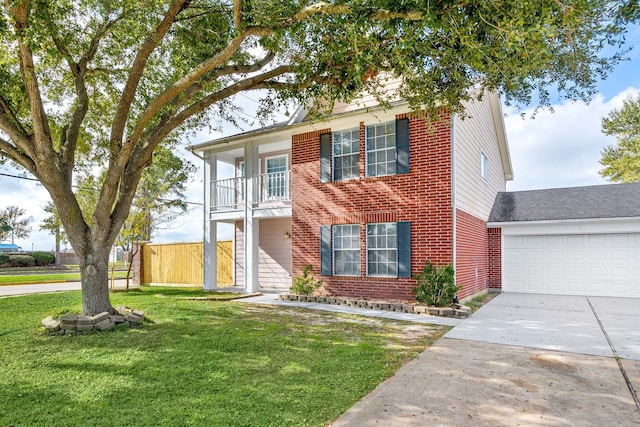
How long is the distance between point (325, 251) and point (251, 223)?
304cm

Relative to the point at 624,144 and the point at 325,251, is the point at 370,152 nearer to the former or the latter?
the point at 325,251

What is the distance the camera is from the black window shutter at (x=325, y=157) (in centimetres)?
1140

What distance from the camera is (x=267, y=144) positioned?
1361cm

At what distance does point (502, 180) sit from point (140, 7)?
16137mm

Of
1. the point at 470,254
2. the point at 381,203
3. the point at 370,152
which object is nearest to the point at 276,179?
the point at 370,152

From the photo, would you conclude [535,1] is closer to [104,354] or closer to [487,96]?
[104,354]

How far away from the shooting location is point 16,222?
123 ft

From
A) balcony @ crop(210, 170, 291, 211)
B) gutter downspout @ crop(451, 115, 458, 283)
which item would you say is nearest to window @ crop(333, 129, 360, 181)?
balcony @ crop(210, 170, 291, 211)

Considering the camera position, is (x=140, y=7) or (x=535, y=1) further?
(x=140, y=7)

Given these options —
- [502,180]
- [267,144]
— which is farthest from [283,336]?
[502,180]

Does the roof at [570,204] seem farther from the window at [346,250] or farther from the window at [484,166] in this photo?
the window at [346,250]

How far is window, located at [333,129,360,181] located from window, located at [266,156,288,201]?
2.53 meters

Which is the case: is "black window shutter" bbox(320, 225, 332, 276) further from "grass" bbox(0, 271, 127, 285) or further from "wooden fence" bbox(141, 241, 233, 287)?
"grass" bbox(0, 271, 127, 285)

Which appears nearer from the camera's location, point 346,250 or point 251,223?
point 346,250
